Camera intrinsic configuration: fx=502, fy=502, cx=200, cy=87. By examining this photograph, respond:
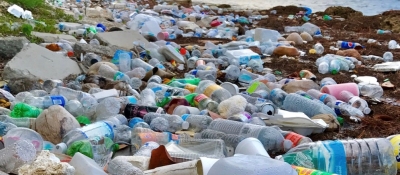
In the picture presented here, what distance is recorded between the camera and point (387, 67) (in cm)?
527

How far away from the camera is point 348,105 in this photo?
360cm

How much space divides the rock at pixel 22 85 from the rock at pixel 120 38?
1918 millimetres

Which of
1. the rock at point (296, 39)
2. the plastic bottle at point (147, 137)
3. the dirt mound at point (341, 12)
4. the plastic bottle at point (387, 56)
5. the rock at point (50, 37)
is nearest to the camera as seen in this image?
the plastic bottle at point (147, 137)

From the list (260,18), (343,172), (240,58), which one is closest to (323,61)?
(240,58)

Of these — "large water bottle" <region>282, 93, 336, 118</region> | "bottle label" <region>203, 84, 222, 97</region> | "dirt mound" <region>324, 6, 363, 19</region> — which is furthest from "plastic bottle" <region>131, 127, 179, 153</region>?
"dirt mound" <region>324, 6, 363, 19</region>

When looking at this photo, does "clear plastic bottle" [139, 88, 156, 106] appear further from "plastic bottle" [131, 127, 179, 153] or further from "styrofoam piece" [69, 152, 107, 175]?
"styrofoam piece" [69, 152, 107, 175]

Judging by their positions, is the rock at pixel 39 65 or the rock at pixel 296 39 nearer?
the rock at pixel 39 65

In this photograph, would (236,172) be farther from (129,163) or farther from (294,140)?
(294,140)

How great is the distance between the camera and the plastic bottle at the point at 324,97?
3660mm

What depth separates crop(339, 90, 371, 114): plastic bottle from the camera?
364 centimetres

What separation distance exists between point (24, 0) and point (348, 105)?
18.6 ft

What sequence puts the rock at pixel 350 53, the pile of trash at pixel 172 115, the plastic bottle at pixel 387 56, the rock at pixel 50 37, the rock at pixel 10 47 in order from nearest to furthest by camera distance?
1. the pile of trash at pixel 172 115
2. the rock at pixel 10 47
3. the rock at pixel 50 37
4. the plastic bottle at pixel 387 56
5. the rock at pixel 350 53

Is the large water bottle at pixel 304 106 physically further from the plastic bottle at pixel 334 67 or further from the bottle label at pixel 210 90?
the plastic bottle at pixel 334 67

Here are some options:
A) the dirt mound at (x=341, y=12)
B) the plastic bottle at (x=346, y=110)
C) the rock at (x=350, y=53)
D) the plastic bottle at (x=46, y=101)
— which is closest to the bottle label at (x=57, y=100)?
the plastic bottle at (x=46, y=101)
